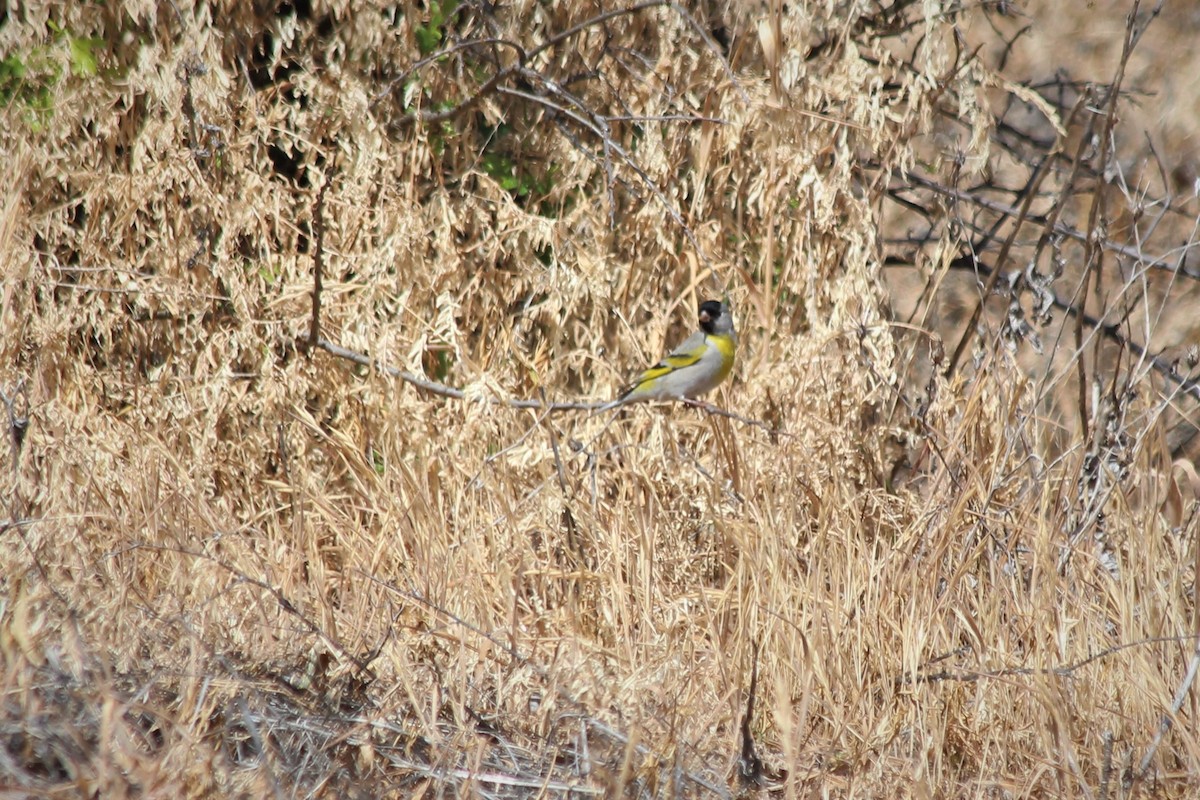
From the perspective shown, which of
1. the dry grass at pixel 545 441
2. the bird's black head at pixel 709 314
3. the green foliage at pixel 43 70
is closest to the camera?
the dry grass at pixel 545 441

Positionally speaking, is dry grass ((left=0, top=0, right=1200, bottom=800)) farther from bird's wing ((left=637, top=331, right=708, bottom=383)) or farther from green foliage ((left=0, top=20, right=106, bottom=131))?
bird's wing ((left=637, top=331, right=708, bottom=383))

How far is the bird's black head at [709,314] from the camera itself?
4.94 meters

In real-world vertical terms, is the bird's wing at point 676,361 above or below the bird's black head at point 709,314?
below

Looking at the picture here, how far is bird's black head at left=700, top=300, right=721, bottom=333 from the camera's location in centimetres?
494

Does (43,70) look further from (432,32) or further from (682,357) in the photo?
(682,357)

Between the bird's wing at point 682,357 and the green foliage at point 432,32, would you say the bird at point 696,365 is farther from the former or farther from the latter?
the green foliage at point 432,32

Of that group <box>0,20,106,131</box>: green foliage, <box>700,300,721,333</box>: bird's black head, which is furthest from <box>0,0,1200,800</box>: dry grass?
<box>700,300,721,333</box>: bird's black head

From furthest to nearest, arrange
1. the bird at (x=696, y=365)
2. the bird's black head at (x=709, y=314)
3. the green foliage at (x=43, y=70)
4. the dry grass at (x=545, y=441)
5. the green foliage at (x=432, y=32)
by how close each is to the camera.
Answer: the green foliage at (x=432, y=32) < the green foliage at (x=43, y=70) < the bird's black head at (x=709, y=314) < the bird at (x=696, y=365) < the dry grass at (x=545, y=441)

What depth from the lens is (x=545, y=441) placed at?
185 inches

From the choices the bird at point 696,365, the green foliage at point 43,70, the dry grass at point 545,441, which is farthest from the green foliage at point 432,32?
the bird at point 696,365

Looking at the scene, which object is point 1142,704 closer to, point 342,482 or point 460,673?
point 460,673

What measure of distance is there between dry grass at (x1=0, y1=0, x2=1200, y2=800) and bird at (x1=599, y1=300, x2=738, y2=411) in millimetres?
155

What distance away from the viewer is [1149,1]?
780 centimetres

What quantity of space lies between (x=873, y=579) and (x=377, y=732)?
1.65 m
